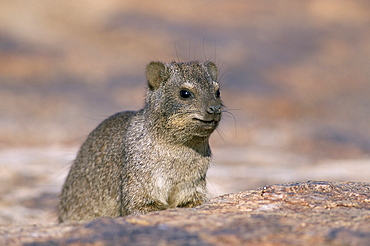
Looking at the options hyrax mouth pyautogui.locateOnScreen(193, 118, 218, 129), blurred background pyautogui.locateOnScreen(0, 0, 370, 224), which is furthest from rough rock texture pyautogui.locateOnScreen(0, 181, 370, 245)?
blurred background pyautogui.locateOnScreen(0, 0, 370, 224)

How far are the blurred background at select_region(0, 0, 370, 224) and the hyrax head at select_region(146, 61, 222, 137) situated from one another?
245 cm

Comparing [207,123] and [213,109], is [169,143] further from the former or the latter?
[213,109]

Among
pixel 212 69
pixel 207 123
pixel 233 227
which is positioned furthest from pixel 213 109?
pixel 233 227

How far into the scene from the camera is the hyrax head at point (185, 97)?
6.94 metres

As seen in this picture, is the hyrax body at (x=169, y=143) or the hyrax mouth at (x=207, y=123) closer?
the hyrax mouth at (x=207, y=123)

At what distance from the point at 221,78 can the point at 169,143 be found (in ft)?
23.0

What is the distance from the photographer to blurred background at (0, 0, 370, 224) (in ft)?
44.3

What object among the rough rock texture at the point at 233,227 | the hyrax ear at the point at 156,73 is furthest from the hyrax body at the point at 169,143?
the rough rock texture at the point at 233,227

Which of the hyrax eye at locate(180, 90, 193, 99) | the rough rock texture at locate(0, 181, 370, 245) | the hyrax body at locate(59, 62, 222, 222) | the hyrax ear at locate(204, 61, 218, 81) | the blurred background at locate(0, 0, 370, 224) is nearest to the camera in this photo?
the rough rock texture at locate(0, 181, 370, 245)

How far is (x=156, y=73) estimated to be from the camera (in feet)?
25.4

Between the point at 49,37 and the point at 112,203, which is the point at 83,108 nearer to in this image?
the point at 49,37

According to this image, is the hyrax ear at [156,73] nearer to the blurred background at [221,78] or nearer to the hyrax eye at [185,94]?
the hyrax eye at [185,94]

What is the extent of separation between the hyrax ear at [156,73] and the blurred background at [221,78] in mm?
2377

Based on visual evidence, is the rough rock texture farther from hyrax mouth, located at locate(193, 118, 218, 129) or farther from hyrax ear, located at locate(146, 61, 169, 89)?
hyrax ear, located at locate(146, 61, 169, 89)
